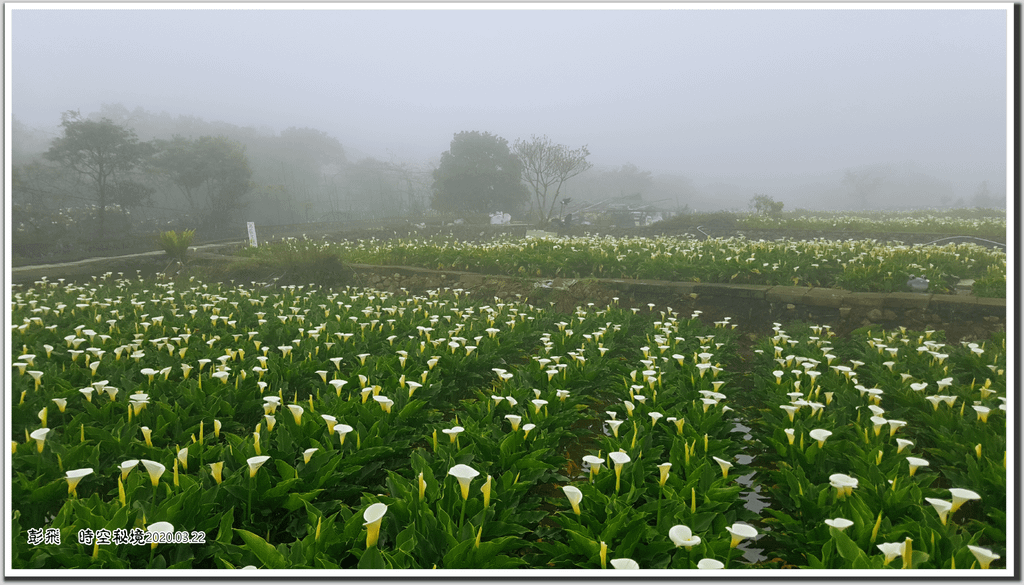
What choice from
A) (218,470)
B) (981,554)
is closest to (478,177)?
(218,470)

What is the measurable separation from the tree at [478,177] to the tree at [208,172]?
1.99 meters

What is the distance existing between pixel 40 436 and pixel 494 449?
206 cm

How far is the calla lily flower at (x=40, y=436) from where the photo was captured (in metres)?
2.24

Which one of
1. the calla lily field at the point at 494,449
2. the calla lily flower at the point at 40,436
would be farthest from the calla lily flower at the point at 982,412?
the calla lily flower at the point at 40,436

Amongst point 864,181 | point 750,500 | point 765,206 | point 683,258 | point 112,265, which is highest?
point 864,181

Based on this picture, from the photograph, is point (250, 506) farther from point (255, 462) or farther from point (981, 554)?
point (981, 554)

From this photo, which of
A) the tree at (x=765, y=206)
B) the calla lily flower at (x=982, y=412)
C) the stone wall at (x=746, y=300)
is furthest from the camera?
the tree at (x=765, y=206)

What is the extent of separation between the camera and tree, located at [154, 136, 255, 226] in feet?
15.5

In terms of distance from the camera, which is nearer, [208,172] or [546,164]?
A: [208,172]

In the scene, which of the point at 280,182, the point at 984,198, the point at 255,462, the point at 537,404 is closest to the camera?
the point at 255,462

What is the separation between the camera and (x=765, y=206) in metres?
5.63

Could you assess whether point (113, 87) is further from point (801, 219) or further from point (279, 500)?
point (801, 219)

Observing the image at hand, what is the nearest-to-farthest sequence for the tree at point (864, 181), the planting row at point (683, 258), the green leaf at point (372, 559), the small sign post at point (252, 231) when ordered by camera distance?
the green leaf at point (372, 559), the tree at point (864, 181), the planting row at point (683, 258), the small sign post at point (252, 231)

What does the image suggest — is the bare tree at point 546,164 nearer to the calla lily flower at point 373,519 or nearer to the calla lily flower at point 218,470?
the calla lily flower at point 218,470
